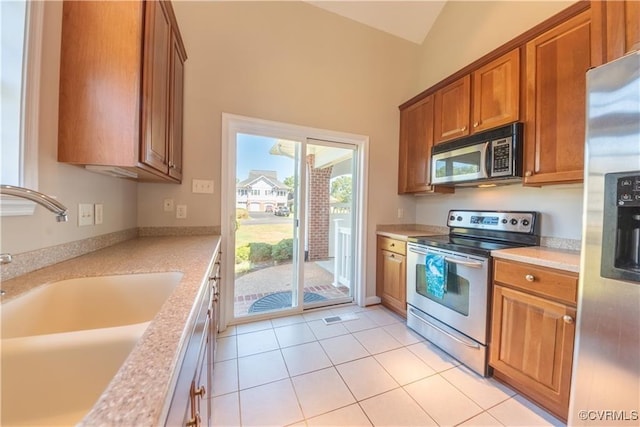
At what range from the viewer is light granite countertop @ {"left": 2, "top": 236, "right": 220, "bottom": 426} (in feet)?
1.11

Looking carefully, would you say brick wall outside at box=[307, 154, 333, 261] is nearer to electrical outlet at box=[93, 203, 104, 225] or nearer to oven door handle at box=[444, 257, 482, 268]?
oven door handle at box=[444, 257, 482, 268]

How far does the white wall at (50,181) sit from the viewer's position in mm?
924

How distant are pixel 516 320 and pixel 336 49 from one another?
2859 mm

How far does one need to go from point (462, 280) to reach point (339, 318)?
1.23 metres

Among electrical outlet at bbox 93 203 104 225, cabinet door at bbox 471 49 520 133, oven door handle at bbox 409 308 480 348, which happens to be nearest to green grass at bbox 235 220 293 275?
electrical outlet at bbox 93 203 104 225

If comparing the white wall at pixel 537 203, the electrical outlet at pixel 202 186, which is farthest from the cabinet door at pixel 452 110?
Result: the electrical outlet at pixel 202 186

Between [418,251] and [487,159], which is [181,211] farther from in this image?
[487,159]

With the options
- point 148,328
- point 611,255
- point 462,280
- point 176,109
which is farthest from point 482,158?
point 176,109

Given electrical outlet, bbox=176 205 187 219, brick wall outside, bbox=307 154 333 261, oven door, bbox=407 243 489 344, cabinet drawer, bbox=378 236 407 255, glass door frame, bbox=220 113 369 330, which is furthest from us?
brick wall outside, bbox=307 154 333 261

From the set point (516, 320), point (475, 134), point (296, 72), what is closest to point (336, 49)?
point (296, 72)

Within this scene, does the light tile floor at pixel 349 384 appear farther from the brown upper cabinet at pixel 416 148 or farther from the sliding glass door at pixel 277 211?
the brown upper cabinet at pixel 416 148

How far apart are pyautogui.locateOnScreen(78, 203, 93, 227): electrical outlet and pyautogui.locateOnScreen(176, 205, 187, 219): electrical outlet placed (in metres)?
0.71

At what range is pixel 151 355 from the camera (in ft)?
1.51

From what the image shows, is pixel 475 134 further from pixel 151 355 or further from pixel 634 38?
pixel 151 355
